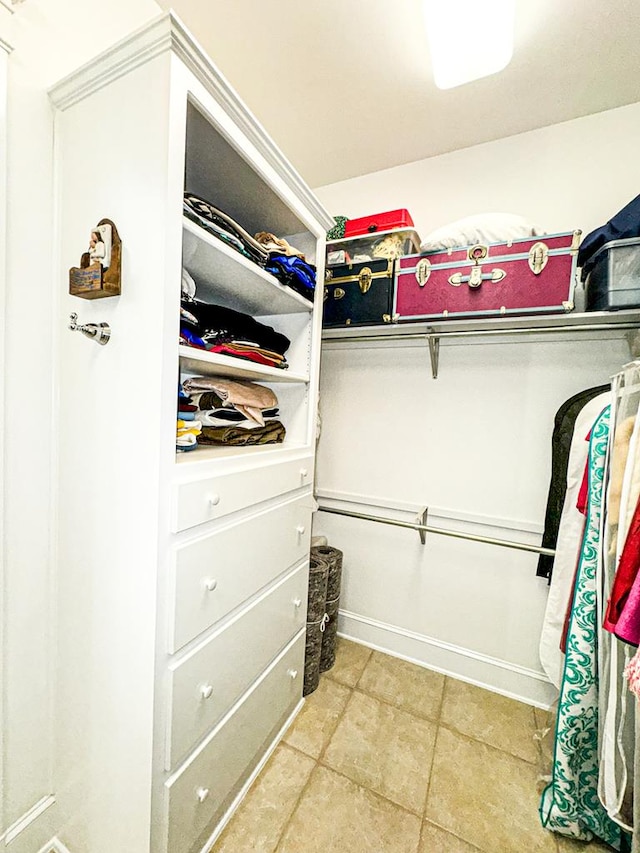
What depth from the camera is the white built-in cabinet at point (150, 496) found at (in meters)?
0.77

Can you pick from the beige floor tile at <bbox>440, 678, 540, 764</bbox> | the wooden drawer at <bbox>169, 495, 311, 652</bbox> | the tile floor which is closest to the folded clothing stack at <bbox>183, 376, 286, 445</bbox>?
the wooden drawer at <bbox>169, 495, 311, 652</bbox>

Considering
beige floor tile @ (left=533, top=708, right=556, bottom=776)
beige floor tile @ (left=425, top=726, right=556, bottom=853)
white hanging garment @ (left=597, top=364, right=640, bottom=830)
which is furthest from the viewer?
beige floor tile @ (left=533, top=708, right=556, bottom=776)

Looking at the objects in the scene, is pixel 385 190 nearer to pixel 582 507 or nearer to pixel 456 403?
pixel 456 403

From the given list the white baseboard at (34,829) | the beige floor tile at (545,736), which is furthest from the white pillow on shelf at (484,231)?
the white baseboard at (34,829)

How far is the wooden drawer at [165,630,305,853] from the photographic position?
896 millimetres

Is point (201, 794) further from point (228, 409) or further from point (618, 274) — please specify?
point (618, 274)

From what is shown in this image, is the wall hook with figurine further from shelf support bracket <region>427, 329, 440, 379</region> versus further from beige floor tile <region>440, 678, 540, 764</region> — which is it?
beige floor tile <region>440, 678, 540, 764</region>

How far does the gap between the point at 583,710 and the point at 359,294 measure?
1.65 metres

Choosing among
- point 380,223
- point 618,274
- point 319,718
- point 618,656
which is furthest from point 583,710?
point 380,223

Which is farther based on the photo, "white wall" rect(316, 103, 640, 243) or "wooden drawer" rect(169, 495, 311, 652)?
"white wall" rect(316, 103, 640, 243)

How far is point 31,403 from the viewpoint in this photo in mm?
936

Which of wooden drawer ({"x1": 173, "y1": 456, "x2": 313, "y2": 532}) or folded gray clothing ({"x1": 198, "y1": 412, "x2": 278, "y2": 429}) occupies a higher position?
folded gray clothing ({"x1": 198, "y1": 412, "x2": 278, "y2": 429})

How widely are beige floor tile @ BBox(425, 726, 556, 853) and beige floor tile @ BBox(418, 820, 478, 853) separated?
0.02 metres

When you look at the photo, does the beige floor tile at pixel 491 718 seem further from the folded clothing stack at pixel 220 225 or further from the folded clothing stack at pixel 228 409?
the folded clothing stack at pixel 220 225
